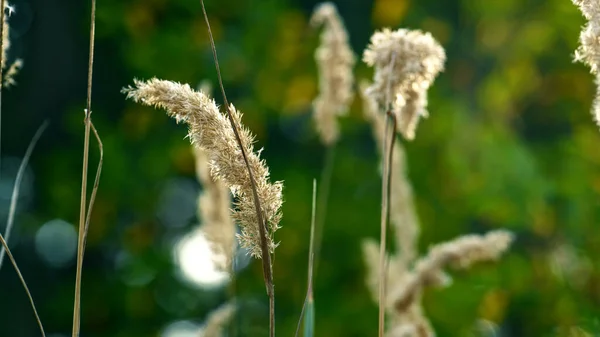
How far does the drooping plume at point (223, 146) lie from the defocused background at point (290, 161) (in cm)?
452

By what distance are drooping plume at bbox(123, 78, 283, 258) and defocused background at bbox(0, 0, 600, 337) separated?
14.8 ft

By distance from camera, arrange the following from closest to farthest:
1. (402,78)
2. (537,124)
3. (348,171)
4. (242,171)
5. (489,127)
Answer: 1. (242,171)
2. (402,78)
3. (489,127)
4. (348,171)
5. (537,124)

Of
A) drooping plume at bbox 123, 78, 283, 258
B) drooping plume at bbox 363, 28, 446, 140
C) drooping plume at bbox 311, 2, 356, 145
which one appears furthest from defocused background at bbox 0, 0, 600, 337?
drooping plume at bbox 123, 78, 283, 258

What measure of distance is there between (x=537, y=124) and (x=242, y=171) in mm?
6873

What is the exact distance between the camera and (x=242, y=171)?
1197 millimetres

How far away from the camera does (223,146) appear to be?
1.19 metres

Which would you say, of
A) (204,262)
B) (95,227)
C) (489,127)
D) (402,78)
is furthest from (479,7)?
(402,78)

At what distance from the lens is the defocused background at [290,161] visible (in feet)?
19.6

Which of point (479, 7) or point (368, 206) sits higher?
point (479, 7)

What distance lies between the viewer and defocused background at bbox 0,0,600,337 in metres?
5.99

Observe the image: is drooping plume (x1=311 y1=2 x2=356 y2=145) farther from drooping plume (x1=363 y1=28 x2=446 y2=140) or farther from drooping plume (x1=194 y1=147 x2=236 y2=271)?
drooping plume (x1=363 y1=28 x2=446 y2=140)

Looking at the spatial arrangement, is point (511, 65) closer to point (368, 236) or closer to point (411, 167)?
point (411, 167)

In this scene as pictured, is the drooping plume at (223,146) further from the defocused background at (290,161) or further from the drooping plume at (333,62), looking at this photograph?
the defocused background at (290,161)

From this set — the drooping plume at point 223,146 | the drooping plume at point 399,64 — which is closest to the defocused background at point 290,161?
the drooping plume at point 399,64
